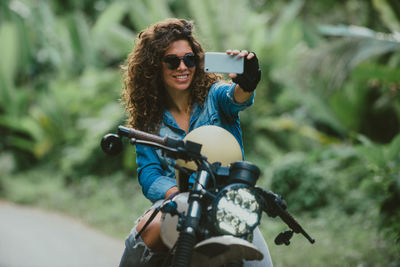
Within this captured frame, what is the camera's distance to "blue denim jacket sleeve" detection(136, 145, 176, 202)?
229 cm

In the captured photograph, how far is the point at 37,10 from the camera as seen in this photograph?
10227mm

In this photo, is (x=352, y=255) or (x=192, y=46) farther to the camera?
(x=352, y=255)

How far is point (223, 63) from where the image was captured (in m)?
1.95

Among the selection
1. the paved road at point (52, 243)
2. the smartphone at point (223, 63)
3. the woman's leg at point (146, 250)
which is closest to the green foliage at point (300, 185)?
the paved road at point (52, 243)

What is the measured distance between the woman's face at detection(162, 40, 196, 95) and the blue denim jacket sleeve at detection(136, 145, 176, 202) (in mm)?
357

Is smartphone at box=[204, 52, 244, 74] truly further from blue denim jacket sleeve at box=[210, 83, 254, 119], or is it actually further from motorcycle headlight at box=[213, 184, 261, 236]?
motorcycle headlight at box=[213, 184, 261, 236]

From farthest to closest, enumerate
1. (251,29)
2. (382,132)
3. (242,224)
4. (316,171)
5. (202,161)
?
(251,29), (382,132), (316,171), (202,161), (242,224)

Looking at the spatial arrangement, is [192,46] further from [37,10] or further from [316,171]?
[37,10]

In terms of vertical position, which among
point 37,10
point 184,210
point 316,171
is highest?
point 37,10

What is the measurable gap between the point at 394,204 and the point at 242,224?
423cm

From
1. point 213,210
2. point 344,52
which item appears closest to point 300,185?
point 344,52

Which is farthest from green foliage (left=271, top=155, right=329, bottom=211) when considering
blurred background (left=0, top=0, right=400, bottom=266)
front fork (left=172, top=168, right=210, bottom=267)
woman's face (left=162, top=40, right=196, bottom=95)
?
front fork (left=172, top=168, right=210, bottom=267)

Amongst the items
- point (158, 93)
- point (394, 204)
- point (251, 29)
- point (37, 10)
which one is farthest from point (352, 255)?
point (37, 10)

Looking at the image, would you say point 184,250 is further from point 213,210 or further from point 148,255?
point 148,255
